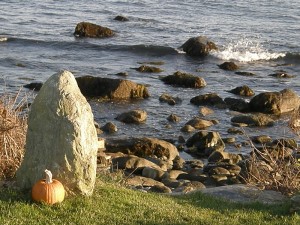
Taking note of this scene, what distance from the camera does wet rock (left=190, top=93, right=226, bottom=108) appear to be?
3403 centimetres

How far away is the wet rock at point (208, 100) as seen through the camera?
34.0 metres

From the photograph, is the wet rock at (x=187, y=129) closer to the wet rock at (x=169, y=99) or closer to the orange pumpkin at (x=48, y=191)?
the wet rock at (x=169, y=99)

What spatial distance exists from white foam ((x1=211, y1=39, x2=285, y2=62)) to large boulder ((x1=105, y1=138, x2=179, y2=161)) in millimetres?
20897

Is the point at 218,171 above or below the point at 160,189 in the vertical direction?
below

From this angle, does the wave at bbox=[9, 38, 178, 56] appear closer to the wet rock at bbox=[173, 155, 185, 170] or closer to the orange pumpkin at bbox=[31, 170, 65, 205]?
the wet rock at bbox=[173, 155, 185, 170]

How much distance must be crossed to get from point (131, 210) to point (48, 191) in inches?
63.2

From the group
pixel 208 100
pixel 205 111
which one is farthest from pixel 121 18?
pixel 205 111

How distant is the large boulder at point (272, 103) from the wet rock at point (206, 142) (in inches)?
231

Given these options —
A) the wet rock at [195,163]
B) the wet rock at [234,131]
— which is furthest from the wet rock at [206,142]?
the wet rock at [234,131]

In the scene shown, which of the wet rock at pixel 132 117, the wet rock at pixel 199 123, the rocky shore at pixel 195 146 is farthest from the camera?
the wet rock at pixel 132 117

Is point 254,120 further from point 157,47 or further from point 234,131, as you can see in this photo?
point 157,47

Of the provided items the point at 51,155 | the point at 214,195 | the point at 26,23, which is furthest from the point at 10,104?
the point at 26,23

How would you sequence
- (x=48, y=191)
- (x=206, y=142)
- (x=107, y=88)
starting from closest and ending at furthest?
1. (x=48, y=191)
2. (x=206, y=142)
3. (x=107, y=88)

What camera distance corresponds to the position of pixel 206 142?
1078 inches
